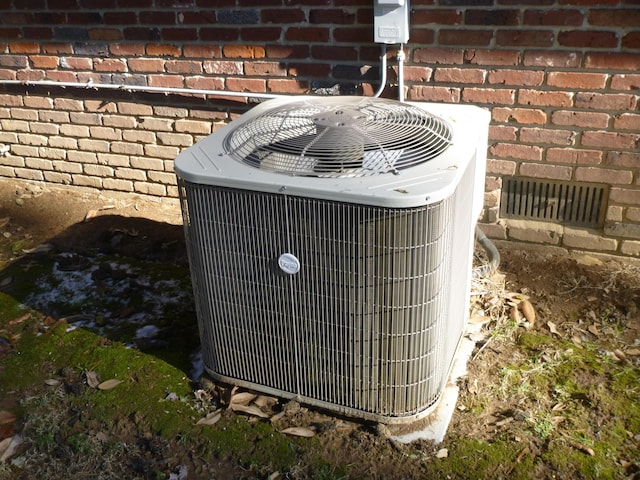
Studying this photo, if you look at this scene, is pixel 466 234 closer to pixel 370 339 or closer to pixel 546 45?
pixel 370 339

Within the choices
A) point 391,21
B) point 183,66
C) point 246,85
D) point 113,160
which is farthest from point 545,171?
point 113,160

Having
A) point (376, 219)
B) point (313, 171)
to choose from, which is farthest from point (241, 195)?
point (376, 219)

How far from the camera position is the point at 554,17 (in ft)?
10.3

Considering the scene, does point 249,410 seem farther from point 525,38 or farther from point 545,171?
point 525,38

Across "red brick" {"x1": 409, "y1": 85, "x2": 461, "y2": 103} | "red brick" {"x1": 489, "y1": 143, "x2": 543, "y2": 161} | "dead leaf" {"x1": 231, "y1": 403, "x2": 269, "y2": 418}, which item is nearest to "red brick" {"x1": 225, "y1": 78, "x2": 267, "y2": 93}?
"red brick" {"x1": 409, "y1": 85, "x2": 461, "y2": 103}

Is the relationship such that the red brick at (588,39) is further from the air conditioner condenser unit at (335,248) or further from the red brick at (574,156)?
the air conditioner condenser unit at (335,248)

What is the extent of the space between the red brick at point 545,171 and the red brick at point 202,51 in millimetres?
1926

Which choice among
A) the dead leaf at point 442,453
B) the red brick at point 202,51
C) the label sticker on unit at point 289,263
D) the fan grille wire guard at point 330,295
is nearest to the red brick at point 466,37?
the fan grille wire guard at point 330,295

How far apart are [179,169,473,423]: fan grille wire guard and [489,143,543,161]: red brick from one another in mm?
1085

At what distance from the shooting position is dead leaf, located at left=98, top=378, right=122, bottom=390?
2799 mm

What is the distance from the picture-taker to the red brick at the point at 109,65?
13.7 feet

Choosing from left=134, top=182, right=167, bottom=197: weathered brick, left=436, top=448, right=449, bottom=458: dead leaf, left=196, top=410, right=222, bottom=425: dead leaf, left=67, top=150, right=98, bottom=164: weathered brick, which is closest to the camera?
left=436, top=448, right=449, bottom=458: dead leaf

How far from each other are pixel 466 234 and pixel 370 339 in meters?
0.69

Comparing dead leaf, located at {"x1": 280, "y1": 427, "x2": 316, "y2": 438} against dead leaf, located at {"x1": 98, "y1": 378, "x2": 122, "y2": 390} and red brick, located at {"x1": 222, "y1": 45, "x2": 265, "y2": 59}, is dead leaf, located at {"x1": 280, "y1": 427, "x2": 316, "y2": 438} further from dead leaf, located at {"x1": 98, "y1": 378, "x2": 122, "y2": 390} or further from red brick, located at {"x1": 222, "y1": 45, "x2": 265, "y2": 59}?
red brick, located at {"x1": 222, "y1": 45, "x2": 265, "y2": 59}
